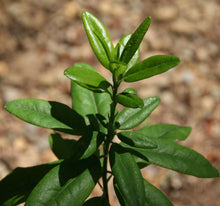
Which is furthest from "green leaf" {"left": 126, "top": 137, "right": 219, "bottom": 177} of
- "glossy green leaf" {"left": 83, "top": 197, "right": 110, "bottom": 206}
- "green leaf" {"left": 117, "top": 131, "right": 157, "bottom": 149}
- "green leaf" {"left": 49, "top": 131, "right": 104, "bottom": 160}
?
"glossy green leaf" {"left": 83, "top": 197, "right": 110, "bottom": 206}

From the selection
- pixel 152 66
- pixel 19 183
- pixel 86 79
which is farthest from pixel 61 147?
pixel 152 66

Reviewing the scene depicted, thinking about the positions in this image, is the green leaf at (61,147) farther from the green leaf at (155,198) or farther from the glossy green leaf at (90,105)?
the green leaf at (155,198)

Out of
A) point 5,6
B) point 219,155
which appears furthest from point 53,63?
point 219,155

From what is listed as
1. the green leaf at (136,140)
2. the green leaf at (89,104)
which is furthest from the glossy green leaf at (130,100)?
the green leaf at (89,104)

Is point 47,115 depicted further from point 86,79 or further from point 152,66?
point 152,66

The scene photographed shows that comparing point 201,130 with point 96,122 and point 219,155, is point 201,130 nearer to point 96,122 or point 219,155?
point 219,155

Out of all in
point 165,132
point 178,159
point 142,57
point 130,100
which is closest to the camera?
point 130,100
